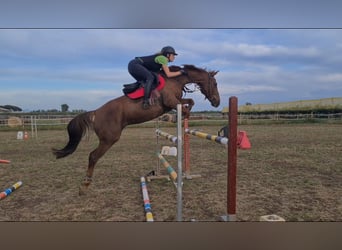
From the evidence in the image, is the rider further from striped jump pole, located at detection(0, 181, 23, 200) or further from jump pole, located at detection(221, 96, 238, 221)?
striped jump pole, located at detection(0, 181, 23, 200)

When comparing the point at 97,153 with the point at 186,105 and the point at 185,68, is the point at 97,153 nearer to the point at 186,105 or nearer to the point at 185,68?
the point at 186,105

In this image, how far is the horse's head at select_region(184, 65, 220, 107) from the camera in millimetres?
2264

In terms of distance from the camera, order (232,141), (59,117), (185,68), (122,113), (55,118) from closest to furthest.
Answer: (232,141) → (122,113) → (185,68) → (59,117) → (55,118)

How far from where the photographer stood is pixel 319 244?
1.46m

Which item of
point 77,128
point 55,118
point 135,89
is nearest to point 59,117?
point 55,118

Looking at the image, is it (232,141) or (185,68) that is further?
(185,68)

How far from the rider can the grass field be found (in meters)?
0.67

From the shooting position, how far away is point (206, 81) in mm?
2273

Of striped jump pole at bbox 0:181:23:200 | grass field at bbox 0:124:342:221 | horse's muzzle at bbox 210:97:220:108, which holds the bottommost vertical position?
grass field at bbox 0:124:342:221

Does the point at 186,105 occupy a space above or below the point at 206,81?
below

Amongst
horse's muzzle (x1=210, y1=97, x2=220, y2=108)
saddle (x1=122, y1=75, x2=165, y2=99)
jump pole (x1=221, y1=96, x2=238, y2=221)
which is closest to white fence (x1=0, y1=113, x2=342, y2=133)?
horse's muzzle (x1=210, y1=97, x2=220, y2=108)

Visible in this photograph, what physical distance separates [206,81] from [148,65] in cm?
53

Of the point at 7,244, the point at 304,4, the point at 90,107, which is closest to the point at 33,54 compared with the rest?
the point at 90,107

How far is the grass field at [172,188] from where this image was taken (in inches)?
74.0
